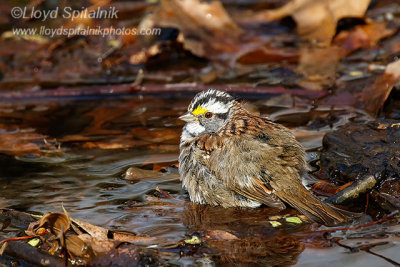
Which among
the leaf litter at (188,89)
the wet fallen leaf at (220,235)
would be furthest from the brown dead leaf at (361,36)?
the wet fallen leaf at (220,235)

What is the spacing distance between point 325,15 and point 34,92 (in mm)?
4288

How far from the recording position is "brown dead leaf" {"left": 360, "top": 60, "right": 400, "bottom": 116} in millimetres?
6857

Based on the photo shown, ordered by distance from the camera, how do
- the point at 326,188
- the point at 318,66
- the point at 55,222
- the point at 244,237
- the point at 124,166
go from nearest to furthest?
the point at 55,222 < the point at 244,237 < the point at 326,188 < the point at 124,166 < the point at 318,66

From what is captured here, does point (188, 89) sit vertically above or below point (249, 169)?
above

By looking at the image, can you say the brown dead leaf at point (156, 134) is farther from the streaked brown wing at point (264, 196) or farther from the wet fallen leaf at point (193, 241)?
the wet fallen leaf at point (193, 241)

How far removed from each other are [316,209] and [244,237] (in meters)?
0.56

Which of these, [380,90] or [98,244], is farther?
[380,90]

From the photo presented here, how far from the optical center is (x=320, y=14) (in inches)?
374

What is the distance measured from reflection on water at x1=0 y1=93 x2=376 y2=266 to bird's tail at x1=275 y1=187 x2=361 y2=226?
0.16 m

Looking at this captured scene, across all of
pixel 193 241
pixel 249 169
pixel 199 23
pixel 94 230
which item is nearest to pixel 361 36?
pixel 199 23

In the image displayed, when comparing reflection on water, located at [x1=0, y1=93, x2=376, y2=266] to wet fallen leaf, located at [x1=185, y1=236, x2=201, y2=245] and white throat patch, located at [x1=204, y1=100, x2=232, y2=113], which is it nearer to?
wet fallen leaf, located at [x1=185, y1=236, x2=201, y2=245]

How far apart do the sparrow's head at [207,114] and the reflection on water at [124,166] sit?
503mm

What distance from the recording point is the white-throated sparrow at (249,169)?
4.88 meters

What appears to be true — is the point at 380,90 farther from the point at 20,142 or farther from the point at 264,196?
the point at 20,142
